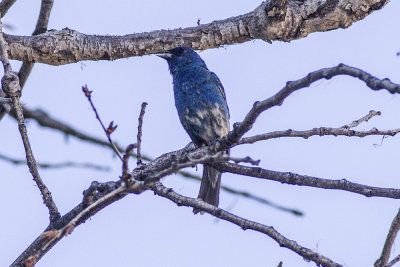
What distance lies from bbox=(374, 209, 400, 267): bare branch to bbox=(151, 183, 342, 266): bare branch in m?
0.23

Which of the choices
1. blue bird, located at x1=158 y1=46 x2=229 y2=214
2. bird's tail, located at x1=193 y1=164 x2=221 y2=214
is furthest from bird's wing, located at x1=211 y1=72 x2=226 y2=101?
bird's tail, located at x1=193 y1=164 x2=221 y2=214

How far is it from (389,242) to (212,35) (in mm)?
2685

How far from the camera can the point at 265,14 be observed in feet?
17.8

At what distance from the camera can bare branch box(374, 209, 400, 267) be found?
133 inches

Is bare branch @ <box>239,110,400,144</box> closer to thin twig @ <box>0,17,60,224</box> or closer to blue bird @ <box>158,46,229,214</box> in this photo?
thin twig @ <box>0,17,60,224</box>

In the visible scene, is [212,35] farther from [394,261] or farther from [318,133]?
[394,261]

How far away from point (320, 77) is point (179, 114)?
3711 mm

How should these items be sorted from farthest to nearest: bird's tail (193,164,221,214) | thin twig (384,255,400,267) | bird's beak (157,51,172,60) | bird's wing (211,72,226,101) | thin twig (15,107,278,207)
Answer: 1. bird's wing (211,72,226,101)
2. bird's beak (157,51,172,60)
3. bird's tail (193,164,221,214)
4. thin twig (15,107,278,207)
5. thin twig (384,255,400,267)

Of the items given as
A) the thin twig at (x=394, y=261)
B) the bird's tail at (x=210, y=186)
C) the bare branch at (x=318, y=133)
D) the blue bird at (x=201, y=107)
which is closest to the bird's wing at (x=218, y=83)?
the blue bird at (x=201, y=107)

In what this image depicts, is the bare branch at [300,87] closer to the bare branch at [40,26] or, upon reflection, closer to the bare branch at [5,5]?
the bare branch at [40,26]

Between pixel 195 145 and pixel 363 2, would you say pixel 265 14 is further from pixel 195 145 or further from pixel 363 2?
pixel 195 145

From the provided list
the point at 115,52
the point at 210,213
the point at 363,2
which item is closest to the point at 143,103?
the point at 210,213

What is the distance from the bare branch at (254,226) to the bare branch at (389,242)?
23cm

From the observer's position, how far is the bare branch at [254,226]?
137 inches
